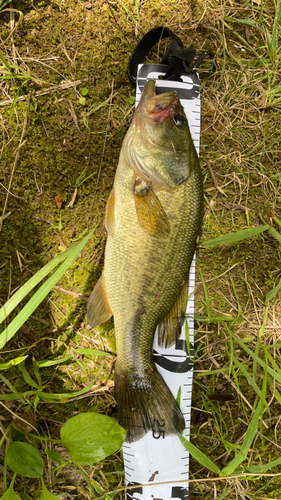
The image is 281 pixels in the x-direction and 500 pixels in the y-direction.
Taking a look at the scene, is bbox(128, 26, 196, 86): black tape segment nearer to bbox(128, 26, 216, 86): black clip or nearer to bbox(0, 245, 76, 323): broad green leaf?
bbox(128, 26, 216, 86): black clip

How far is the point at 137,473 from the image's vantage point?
2094 millimetres

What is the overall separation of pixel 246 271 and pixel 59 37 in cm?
222

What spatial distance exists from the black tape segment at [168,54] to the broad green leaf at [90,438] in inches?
90.5

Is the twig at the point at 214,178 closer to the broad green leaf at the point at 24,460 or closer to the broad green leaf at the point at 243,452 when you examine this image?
the broad green leaf at the point at 243,452

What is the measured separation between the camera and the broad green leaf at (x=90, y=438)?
1786 millimetres

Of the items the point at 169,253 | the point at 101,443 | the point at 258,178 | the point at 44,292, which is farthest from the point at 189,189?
the point at 101,443

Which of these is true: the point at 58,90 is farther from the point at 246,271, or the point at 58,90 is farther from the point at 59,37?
the point at 246,271

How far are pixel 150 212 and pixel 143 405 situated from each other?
1245 mm

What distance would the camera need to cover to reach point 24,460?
1792 millimetres

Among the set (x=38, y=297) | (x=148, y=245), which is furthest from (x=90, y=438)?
(x=148, y=245)

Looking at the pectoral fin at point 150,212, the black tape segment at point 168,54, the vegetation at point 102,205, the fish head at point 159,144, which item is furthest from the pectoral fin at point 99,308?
the black tape segment at point 168,54

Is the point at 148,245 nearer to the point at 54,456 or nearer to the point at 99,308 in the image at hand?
the point at 99,308

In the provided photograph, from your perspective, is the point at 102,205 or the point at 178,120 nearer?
the point at 178,120

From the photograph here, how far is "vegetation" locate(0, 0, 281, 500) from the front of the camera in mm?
2201
